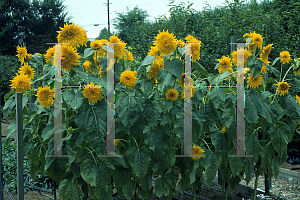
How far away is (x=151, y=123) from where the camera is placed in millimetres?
1828

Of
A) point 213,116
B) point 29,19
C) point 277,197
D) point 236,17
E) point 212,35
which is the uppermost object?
point 29,19

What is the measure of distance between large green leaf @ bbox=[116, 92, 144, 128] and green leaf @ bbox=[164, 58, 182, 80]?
0.87ft

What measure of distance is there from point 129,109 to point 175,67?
0.38m

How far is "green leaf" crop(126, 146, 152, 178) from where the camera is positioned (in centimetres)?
183

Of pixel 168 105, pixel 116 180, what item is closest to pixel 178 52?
pixel 168 105

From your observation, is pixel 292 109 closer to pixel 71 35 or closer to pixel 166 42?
pixel 166 42

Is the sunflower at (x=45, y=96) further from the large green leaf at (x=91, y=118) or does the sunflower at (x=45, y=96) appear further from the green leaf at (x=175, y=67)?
the green leaf at (x=175, y=67)

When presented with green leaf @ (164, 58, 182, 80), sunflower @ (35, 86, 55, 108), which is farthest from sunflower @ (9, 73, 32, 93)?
green leaf @ (164, 58, 182, 80)

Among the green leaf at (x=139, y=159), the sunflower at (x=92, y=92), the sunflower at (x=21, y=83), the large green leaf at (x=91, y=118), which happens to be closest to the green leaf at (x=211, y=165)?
the green leaf at (x=139, y=159)

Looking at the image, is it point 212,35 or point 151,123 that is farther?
point 212,35

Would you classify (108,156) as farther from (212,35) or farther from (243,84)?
(212,35)

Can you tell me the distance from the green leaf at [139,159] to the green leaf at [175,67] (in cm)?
54

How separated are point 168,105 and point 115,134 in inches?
17.5

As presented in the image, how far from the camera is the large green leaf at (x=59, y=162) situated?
1825 mm
